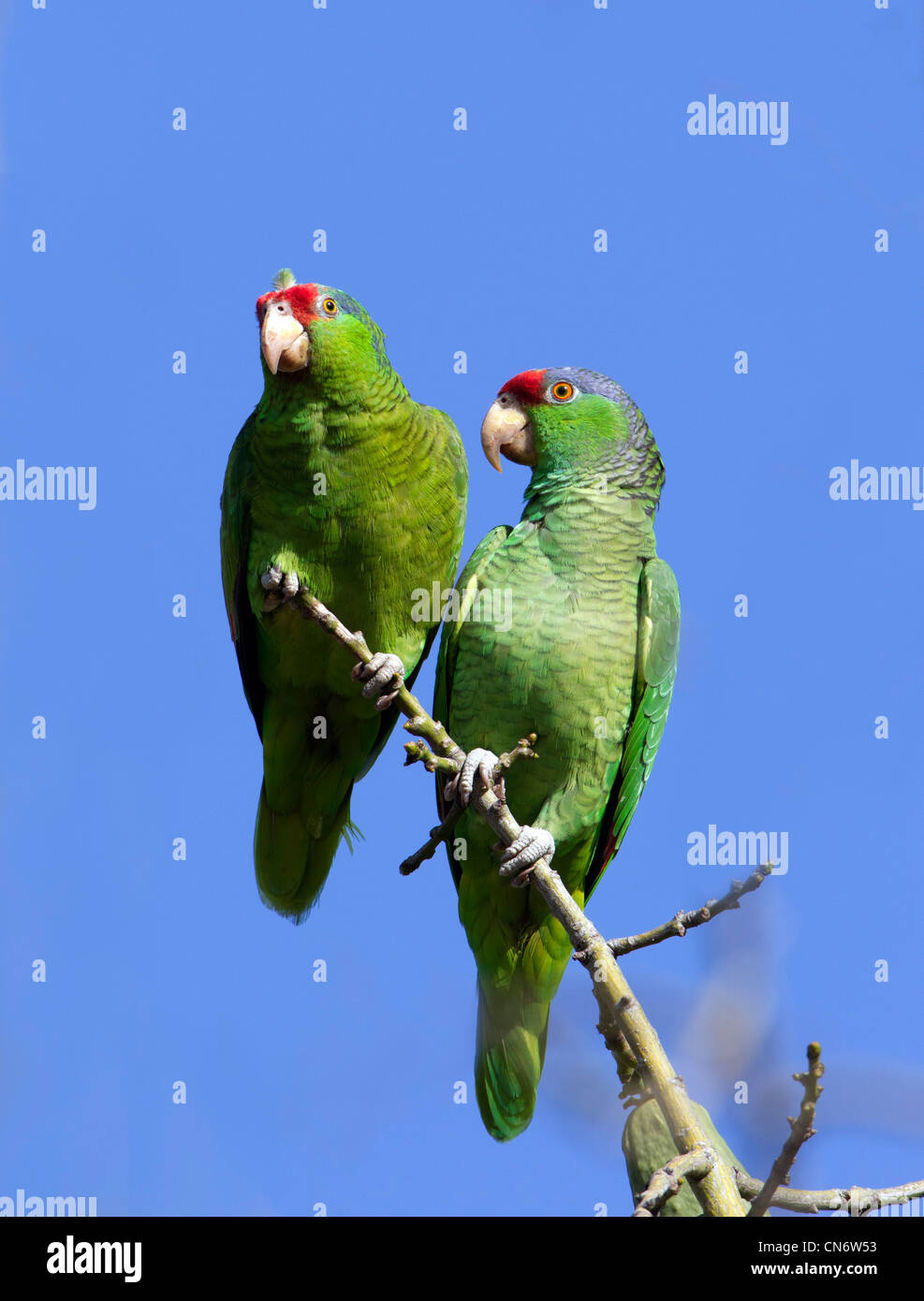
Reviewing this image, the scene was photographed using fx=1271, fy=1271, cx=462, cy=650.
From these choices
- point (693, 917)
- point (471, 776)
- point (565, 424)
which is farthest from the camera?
point (565, 424)

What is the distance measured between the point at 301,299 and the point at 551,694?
2059 mm

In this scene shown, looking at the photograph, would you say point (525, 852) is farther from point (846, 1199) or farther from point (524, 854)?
point (846, 1199)

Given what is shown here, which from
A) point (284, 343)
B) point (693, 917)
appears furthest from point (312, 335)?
point (693, 917)

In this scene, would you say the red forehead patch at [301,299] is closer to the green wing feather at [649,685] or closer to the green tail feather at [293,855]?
the green wing feather at [649,685]

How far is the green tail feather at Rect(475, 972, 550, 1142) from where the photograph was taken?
5578mm

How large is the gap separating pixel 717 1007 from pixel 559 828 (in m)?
1.68

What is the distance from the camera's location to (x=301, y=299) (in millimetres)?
5598

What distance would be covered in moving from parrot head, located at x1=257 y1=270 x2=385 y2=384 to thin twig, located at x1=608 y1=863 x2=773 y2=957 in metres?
2.72

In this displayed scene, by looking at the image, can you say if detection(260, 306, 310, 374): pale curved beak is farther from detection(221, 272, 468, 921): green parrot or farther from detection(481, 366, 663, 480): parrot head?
detection(481, 366, 663, 480): parrot head

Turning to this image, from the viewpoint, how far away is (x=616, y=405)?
6039mm

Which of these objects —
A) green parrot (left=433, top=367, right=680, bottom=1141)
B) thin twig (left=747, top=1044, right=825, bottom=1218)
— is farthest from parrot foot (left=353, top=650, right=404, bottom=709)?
thin twig (left=747, top=1044, right=825, bottom=1218)

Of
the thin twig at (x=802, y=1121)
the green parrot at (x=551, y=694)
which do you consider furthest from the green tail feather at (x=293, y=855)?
the thin twig at (x=802, y=1121)
